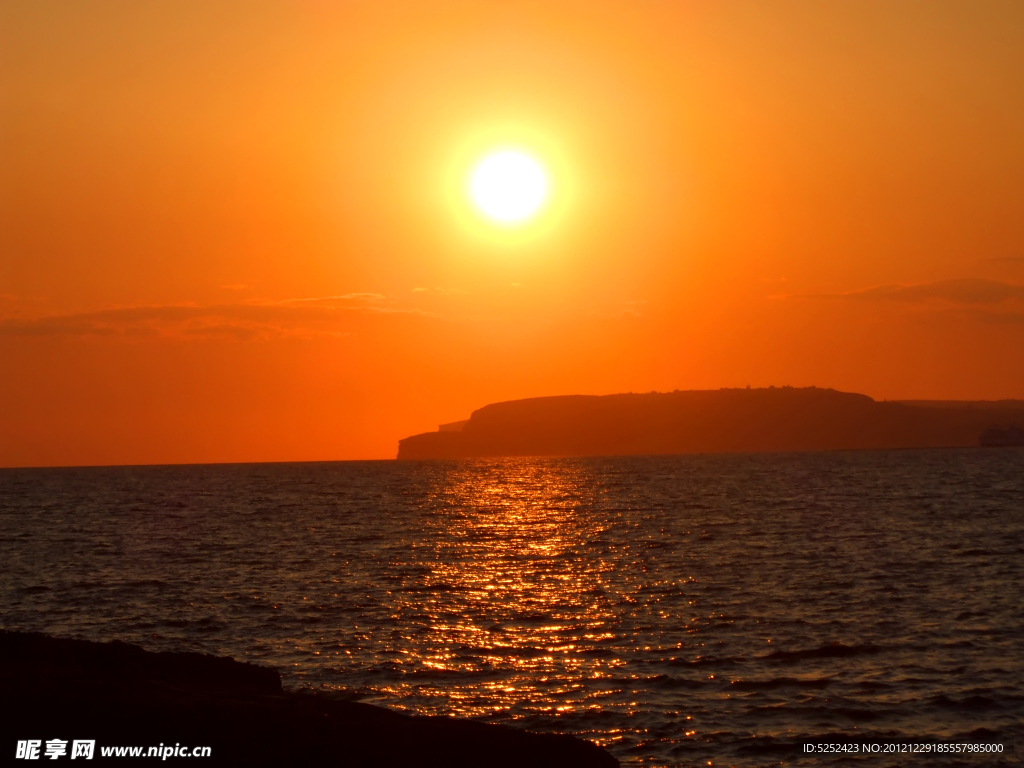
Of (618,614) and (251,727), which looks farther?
(618,614)

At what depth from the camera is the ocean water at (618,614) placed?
70.6ft

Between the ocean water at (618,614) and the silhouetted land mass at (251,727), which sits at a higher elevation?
the ocean water at (618,614)

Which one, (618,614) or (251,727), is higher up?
(618,614)

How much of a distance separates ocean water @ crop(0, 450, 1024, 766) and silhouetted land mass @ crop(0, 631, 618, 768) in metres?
5.16

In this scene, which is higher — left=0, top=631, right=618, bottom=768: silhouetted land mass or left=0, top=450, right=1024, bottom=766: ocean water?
left=0, top=450, right=1024, bottom=766: ocean water

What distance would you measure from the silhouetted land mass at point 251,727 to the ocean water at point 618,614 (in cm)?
516

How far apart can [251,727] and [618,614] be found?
67.5 feet

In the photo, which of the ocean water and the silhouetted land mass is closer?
the silhouetted land mass

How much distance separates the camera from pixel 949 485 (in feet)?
341

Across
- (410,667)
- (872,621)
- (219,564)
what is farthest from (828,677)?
(219,564)

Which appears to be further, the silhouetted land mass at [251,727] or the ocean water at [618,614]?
the ocean water at [618,614]

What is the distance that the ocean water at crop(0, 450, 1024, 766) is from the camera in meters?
21.5

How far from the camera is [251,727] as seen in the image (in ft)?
45.0

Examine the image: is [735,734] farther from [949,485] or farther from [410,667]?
[949,485]
